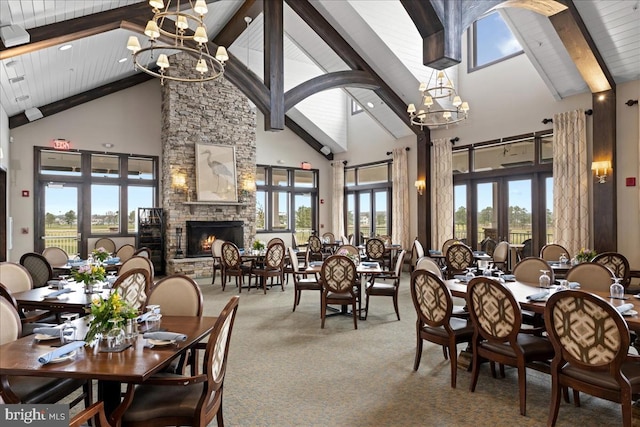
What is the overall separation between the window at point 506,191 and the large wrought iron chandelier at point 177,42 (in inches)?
244

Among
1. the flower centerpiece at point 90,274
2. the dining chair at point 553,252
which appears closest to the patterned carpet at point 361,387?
the flower centerpiece at point 90,274

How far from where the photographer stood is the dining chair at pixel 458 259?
767 cm

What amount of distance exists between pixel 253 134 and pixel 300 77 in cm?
283

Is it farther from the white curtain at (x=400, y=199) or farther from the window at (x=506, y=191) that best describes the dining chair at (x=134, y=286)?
the white curtain at (x=400, y=199)

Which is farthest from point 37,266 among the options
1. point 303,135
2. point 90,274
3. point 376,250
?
point 303,135

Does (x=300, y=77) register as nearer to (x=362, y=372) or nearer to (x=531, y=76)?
(x=531, y=76)

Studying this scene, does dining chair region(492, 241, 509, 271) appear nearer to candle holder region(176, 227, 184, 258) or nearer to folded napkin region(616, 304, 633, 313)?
folded napkin region(616, 304, 633, 313)

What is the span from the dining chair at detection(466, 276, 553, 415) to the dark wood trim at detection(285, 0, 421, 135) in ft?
24.0

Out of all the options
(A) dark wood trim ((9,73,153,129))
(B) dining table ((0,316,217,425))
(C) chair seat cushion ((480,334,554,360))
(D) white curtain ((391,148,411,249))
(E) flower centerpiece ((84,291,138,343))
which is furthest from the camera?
(D) white curtain ((391,148,411,249))

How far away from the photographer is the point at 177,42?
220 inches

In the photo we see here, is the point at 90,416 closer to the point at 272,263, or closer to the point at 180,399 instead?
the point at 180,399

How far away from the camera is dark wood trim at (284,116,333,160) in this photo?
1340 cm

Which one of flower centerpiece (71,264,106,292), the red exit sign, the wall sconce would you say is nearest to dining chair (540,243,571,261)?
the wall sconce

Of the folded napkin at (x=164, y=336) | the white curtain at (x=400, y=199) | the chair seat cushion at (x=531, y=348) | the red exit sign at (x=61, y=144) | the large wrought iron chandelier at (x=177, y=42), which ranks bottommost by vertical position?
the chair seat cushion at (x=531, y=348)
